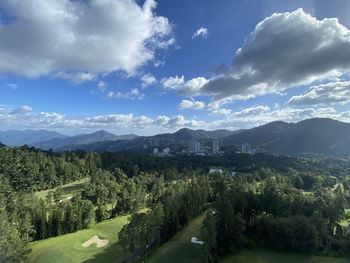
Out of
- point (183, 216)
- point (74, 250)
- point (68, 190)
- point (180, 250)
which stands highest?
point (68, 190)

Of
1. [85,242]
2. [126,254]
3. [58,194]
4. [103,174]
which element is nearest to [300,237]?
[126,254]

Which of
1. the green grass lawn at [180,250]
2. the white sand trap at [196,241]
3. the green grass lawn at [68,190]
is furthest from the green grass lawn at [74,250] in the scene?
the green grass lawn at [68,190]

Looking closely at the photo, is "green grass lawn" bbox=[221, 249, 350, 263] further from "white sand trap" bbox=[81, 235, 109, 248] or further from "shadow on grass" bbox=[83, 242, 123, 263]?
"white sand trap" bbox=[81, 235, 109, 248]

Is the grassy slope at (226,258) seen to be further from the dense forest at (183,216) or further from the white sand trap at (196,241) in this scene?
the dense forest at (183,216)

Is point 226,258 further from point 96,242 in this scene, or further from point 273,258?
point 96,242

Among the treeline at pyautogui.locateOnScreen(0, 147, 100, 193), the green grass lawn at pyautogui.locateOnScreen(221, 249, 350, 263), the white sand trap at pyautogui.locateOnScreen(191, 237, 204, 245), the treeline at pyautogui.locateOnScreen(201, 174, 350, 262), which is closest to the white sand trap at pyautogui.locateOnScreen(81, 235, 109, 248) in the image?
the white sand trap at pyautogui.locateOnScreen(191, 237, 204, 245)

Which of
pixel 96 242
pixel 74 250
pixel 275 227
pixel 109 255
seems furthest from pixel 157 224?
pixel 275 227
